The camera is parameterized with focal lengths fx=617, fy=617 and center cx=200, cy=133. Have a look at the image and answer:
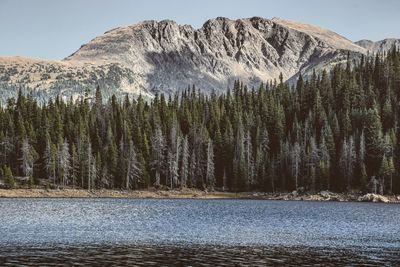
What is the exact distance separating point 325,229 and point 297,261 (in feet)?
96.2

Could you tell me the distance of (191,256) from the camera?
5231cm

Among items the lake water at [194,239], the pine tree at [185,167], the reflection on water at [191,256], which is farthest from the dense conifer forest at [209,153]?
the reflection on water at [191,256]

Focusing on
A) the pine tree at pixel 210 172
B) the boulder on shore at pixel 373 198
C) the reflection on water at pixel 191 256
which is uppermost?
the pine tree at pixel 210 172

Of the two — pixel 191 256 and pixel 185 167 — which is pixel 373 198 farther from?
pixel 191 256

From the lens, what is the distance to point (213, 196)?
6658 inches

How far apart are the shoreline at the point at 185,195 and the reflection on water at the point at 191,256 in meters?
102

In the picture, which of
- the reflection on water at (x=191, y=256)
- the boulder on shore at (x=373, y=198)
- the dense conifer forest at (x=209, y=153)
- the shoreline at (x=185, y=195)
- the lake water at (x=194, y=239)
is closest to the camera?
the reflection on water at (x=191, y=256)

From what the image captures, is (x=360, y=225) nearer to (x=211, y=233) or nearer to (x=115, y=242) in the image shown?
(x=211, y=233)

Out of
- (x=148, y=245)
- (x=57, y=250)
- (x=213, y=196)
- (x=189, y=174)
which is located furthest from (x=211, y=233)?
(x=189, y=174)

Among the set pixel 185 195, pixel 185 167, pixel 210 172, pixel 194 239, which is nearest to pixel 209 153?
pixel 210 172

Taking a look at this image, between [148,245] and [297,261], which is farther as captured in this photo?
[148,245]

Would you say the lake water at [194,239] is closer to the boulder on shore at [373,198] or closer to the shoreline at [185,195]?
the boulder on shore at [373,198]

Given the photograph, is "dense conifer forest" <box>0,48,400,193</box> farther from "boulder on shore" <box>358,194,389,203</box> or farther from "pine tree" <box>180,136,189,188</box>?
"boulder on shore" <box>358,194,389,203</box>

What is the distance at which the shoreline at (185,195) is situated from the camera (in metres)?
157
